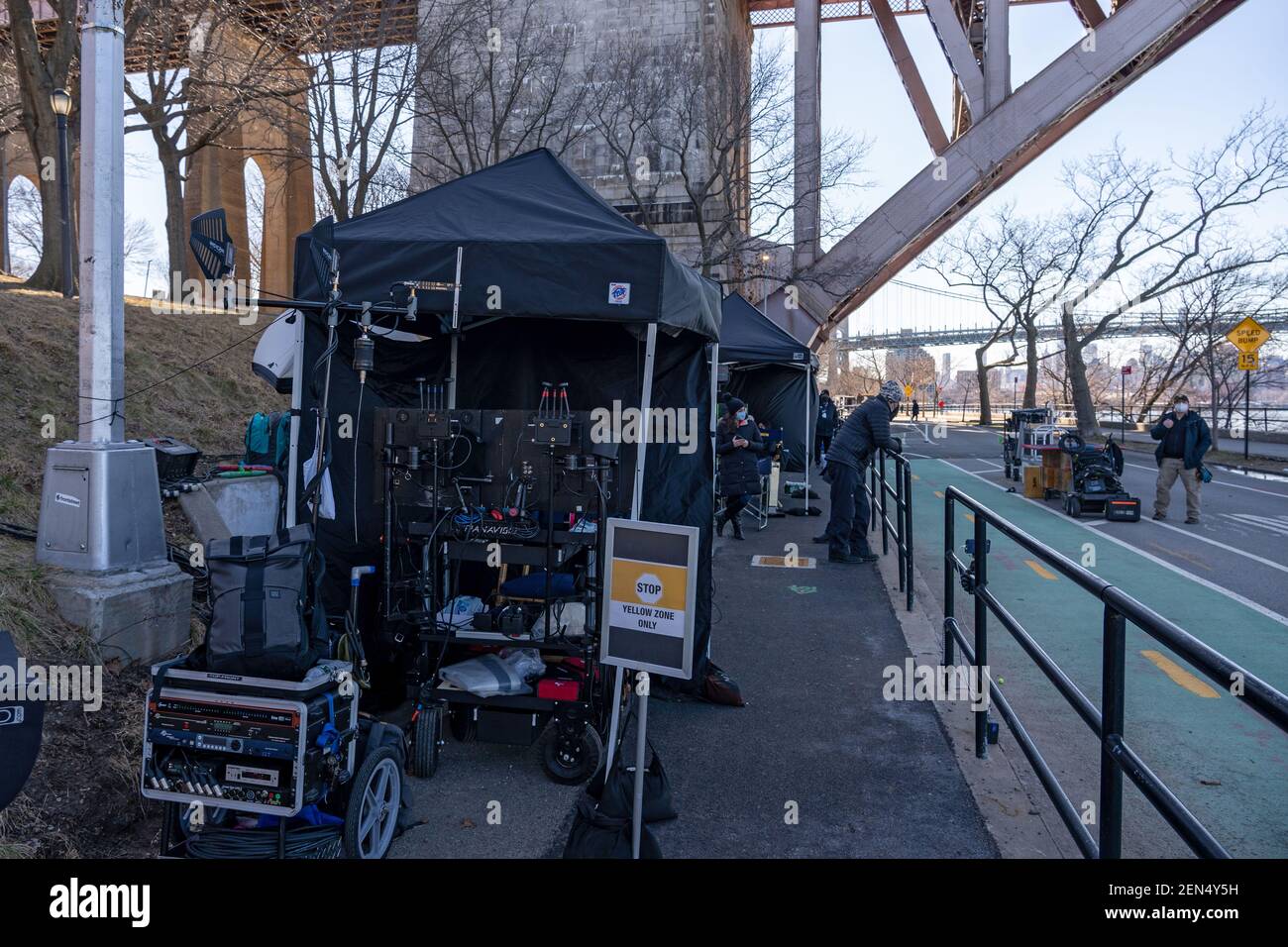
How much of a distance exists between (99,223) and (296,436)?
1732mm

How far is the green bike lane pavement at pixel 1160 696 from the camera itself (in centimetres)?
446

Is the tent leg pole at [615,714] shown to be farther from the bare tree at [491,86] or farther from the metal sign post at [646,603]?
the bare tree at [491,86]

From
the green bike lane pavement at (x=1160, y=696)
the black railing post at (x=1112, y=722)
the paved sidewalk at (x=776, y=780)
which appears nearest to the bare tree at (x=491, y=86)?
the green bike lane pavement at (x=1160, y=696)

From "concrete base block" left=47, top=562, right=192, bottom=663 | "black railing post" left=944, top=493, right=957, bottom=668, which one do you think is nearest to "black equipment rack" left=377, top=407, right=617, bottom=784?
"concrete base block" left=47, top=562, right=192, bottom=663

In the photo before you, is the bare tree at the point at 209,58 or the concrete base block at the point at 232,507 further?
the bare tree at the point at 209,58

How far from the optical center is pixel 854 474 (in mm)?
10742

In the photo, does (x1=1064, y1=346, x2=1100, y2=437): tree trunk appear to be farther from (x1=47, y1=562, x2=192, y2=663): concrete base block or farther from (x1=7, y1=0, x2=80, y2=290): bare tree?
(x1=47, y1=562, x2=192, y2=663): concrete base block

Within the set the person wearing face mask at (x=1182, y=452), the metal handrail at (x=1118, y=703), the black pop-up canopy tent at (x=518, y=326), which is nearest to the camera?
the metal handrail at (x=1118, y=703)

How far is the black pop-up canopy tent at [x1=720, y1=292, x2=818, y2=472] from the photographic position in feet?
52.2

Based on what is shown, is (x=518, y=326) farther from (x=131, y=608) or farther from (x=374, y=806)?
(x=374, y=806)

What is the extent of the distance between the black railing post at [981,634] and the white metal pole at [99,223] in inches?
198

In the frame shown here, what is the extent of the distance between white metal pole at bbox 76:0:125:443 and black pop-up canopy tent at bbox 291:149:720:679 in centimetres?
116

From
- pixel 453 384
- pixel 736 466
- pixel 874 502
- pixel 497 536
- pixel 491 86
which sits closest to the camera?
pixel 497 536

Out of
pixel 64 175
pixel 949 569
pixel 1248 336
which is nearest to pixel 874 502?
pixel 949 569
